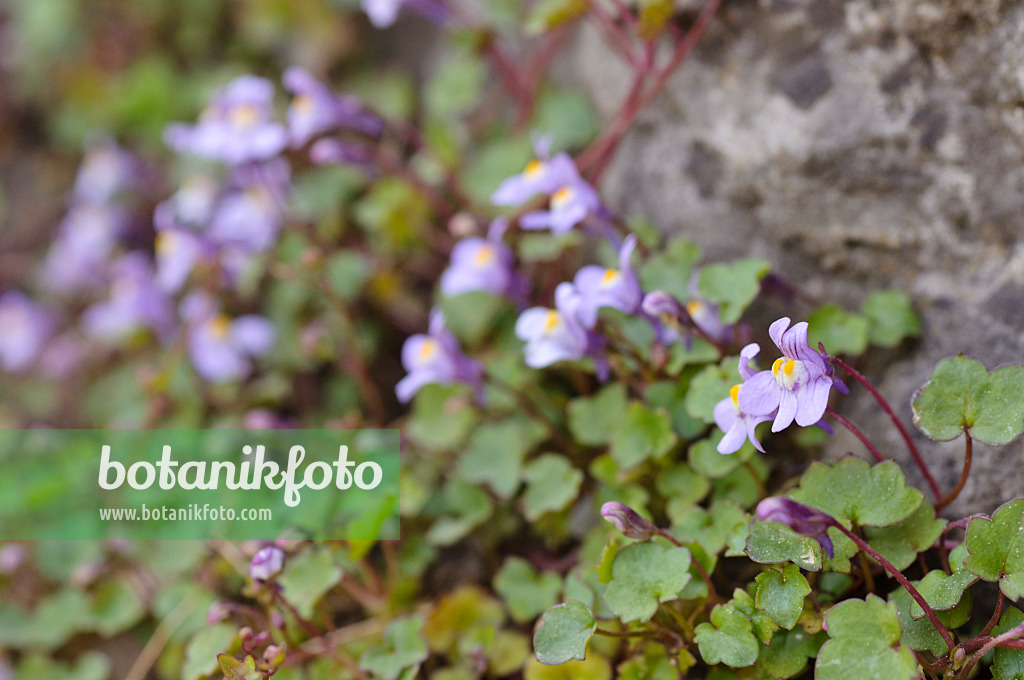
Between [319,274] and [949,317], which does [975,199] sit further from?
[319,274]

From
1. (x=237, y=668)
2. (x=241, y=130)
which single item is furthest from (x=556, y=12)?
(x=237, y=668)

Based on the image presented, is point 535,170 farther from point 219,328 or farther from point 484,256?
point 219,328

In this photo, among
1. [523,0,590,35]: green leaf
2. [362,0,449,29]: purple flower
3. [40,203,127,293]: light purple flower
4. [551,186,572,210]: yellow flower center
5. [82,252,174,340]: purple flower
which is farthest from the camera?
[40,203,127,293]: light purple flower

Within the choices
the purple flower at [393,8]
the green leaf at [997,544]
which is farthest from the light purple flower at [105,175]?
the green leaf at [997,544]

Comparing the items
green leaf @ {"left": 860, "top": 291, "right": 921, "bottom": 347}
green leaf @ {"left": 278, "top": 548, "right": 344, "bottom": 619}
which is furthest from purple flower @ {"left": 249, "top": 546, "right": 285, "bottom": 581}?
green leaf @ {"left": 860, "top": 291, "right": 921, "bottom": 347}

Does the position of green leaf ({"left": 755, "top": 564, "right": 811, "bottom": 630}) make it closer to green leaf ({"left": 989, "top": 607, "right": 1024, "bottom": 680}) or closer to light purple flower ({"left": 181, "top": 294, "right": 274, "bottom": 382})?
green leaf ({"left": 989, "top": 607, "right": 1024, "bottom": 680})

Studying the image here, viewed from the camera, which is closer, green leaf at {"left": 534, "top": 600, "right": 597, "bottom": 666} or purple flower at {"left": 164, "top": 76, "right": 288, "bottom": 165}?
green leaf at {"left": 534, "top": 600, "right": 597, "bottom": 666}

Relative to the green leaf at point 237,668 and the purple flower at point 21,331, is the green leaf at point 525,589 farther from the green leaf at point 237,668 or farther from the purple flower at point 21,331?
the purple flower at point 21,331

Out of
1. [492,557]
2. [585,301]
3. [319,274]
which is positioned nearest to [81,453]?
[319,274]
